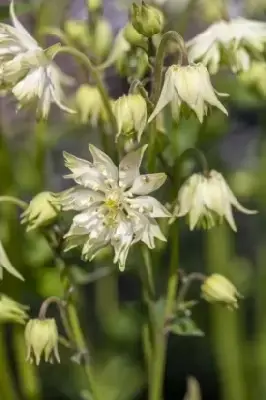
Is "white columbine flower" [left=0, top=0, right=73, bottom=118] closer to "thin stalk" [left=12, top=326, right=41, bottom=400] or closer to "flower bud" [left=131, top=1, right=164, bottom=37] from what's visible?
"flower bud" [left=131, top=1, right=164, bottom=37]

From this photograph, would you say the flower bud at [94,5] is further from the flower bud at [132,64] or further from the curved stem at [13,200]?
the curved stem at [13,200]

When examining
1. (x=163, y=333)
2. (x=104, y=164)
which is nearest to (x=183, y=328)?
(x=163, y=333)

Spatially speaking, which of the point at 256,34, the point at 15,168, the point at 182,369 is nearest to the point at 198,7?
the point at 256,34

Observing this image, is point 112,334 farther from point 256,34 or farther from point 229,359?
point 256,34

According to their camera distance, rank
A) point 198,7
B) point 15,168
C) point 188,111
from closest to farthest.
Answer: point 188,111 → point 198,7 → point 15,168

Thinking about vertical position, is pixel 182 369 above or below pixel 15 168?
below

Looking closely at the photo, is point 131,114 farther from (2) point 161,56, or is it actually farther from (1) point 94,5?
(1) point 94,5

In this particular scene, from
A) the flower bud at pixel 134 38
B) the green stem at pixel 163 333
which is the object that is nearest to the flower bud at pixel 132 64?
the flower bud at pixel 134 38
